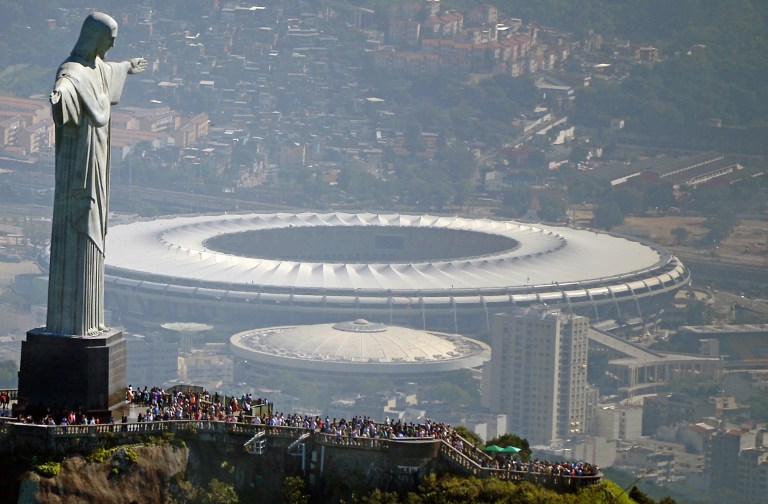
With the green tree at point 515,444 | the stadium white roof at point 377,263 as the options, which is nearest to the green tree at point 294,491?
the green tree at point 515,444

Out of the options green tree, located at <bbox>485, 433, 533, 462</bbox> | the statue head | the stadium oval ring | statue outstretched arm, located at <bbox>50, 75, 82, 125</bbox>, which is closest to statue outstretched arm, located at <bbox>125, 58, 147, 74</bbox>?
the statue head

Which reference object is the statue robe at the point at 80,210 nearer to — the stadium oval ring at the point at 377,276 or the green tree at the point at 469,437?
the green tree at the point at 469,437

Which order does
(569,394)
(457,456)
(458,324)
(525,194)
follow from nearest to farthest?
(457,456) < (569,394) < (458,324) < (525,194)

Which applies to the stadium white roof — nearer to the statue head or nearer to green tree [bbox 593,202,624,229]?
green tree [bbox 593,202,624,229]

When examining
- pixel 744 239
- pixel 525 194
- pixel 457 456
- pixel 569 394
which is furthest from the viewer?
pixel 525 194

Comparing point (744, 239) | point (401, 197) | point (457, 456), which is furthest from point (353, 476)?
point (401, 197)

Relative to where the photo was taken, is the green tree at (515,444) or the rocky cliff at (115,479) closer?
the rocky cliff at (115,479)

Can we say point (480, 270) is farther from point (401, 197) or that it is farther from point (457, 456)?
A: point (457, 456)
